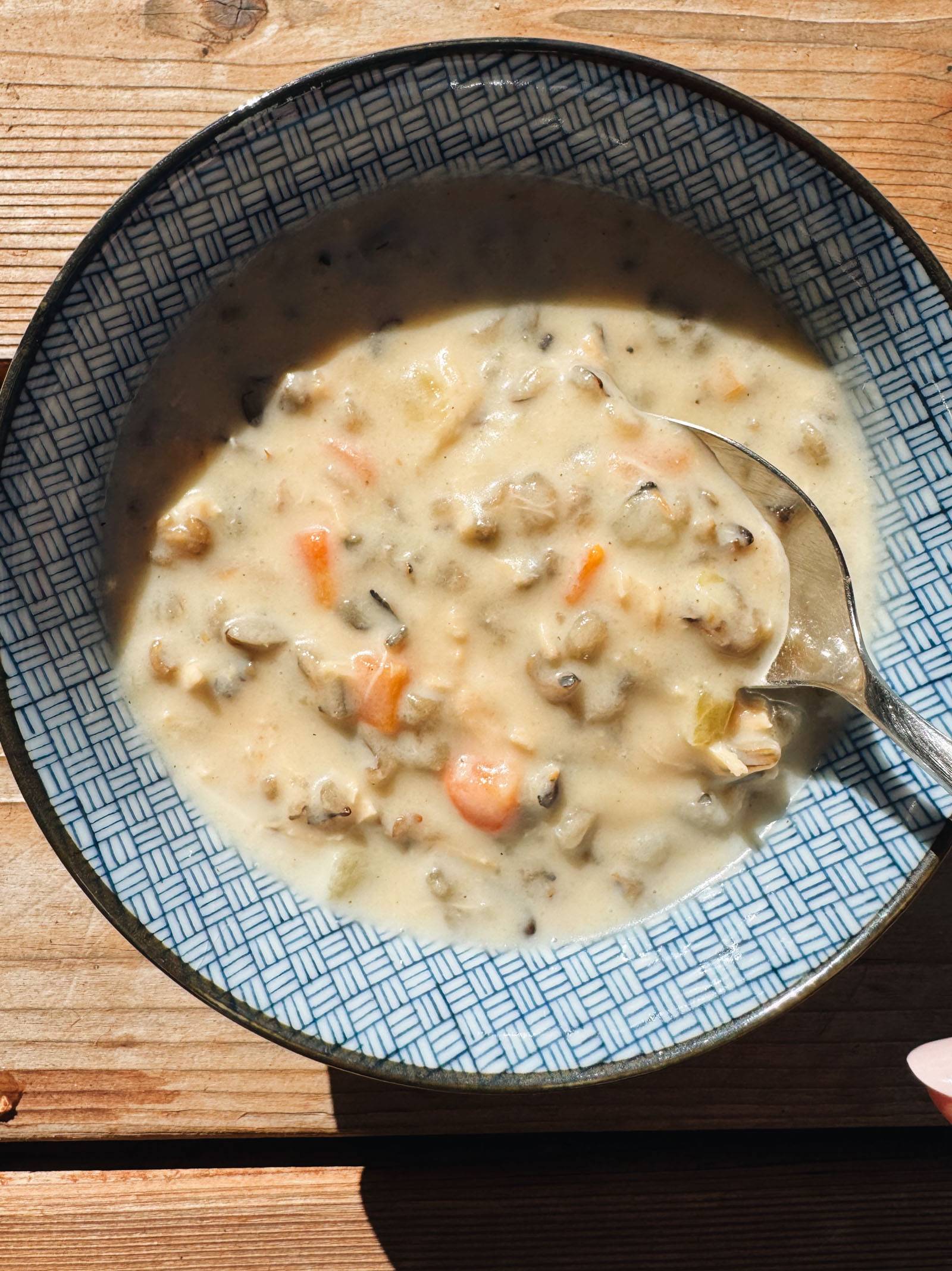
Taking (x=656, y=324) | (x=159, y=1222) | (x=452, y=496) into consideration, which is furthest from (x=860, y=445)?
(x=159, y=1222)

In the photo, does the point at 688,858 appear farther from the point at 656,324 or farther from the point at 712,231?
the point at 712,231

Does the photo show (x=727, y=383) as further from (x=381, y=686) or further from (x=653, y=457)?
(x=381, y=686)

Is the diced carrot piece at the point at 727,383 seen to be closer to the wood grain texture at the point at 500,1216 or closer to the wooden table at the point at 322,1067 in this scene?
the wooden table at the point at 322,1067

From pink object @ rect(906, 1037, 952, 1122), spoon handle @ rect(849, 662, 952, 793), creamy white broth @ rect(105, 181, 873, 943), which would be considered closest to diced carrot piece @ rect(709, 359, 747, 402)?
creamy white broth @ rect(105, 181, 873, 943)

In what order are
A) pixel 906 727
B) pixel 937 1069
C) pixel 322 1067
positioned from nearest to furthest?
pixel 906 727 → pixel 937 1069 → pixel 322 1067

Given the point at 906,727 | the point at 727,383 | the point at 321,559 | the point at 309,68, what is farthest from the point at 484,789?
the point at 309,68
